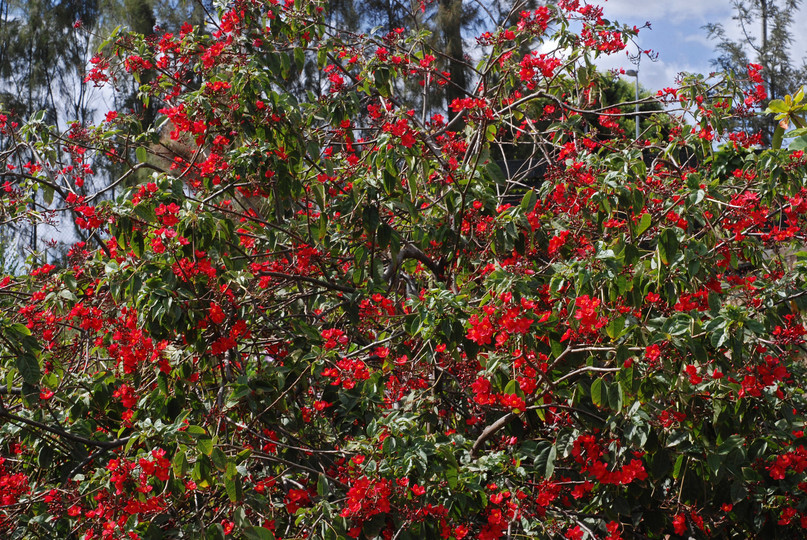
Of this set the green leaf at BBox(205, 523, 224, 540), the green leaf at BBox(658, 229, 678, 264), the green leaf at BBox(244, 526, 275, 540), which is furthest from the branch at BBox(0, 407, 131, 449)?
the green leaf at BBox(658, 229, 678, 264)

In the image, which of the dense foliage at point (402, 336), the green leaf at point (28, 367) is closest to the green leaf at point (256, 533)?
the dense foliage at point (402, 336)

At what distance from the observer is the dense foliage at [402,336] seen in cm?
189

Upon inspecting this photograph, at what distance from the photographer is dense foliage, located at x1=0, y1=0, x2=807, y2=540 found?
189 cm

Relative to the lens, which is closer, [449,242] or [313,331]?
[313,331]

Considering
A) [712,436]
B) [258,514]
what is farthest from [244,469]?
[712,436]

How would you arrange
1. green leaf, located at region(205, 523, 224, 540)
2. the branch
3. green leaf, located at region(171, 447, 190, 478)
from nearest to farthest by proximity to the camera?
green leaf, located at region(171, 447, 190, 478) < green leaf, located at region(205, 523, 224, 540) < the branch

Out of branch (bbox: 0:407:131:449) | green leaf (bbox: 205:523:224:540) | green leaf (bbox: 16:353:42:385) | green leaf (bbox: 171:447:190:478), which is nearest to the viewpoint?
green leaf (bbox: 171:447:190:478)

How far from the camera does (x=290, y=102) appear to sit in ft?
7.30

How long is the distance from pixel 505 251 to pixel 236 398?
93 centimetres

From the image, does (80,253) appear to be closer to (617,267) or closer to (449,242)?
(449,242)

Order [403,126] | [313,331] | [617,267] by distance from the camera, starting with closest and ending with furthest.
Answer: [617,267] < [403,126] < [313,331]

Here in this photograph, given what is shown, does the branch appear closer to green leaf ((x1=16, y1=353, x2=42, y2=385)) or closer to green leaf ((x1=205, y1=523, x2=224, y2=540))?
green leaf ((x1=16, y1=353, x2=42, y2=385))

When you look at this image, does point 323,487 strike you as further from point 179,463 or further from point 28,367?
point 28,367

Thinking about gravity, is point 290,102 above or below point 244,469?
above
